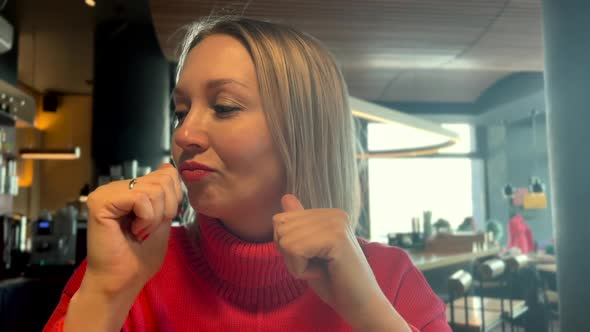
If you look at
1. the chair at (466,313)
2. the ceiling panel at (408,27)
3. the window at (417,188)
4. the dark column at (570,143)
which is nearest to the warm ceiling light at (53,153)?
the ceiling panel at (408,27)

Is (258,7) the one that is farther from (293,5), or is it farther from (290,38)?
(290,38)

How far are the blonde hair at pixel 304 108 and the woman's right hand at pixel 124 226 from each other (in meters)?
0.18

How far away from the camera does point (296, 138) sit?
29.0 inches

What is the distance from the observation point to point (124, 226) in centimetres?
63

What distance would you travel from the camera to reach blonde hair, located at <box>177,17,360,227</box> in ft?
2.37

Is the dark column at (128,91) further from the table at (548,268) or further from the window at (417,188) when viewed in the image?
the table at (548,268)

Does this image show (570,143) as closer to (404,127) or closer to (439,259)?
(404,127)

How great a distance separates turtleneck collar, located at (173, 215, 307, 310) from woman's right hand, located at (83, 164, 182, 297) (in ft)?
0.46

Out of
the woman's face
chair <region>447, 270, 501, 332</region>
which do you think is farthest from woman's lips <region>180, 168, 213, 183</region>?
chair <region>447, 270, 501, 332</region>

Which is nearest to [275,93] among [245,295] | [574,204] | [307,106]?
[307,106]

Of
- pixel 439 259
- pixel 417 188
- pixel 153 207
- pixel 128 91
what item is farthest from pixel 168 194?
pixel 417 188

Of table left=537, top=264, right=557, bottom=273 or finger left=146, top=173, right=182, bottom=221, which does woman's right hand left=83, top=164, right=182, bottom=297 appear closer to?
finger left=146, top=173, right=182, bottom=221

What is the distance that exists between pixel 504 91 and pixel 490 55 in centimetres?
302

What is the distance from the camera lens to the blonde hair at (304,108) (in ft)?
2.37
